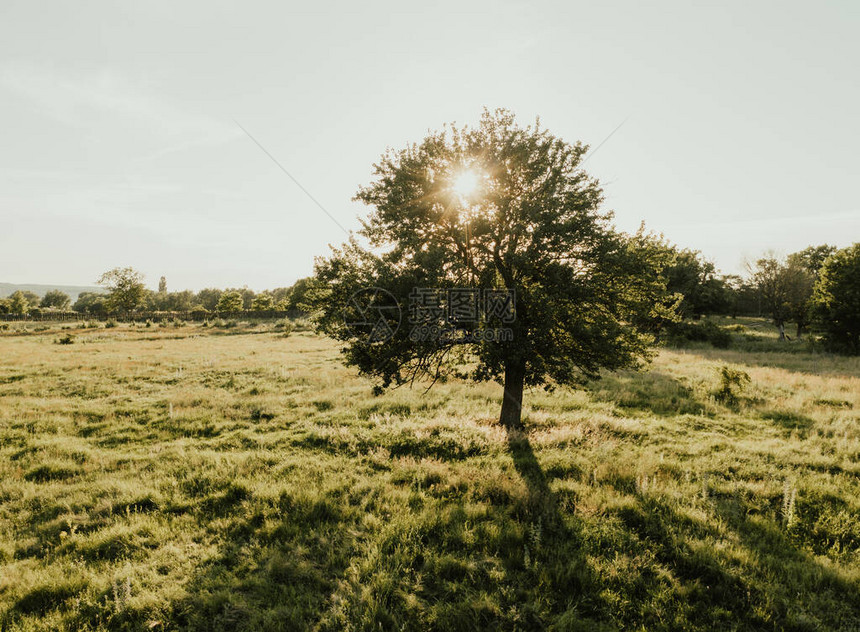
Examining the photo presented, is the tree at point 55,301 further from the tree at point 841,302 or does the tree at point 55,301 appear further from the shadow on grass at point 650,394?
the tree at point 841,302

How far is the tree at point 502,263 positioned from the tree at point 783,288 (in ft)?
163

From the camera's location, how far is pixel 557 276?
1046 centimetres

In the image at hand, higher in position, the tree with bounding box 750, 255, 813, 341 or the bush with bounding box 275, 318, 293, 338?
the tree with bounding box 750, 255, 813, 341

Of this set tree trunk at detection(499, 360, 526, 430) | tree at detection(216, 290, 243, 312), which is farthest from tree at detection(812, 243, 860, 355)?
tree at detection(216, 290, 243, 312)

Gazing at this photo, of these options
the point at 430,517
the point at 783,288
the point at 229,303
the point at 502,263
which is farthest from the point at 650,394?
the point at 229,303

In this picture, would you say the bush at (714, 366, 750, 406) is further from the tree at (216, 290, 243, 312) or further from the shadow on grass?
the tree at (216, 290, 243, 312)

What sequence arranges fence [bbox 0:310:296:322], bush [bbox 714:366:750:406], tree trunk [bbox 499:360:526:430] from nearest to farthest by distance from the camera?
tree trunk [bbox 499:360:526:430] → bush [bbox 714:366:750:406] → fence [bbox 0:310:296:322]

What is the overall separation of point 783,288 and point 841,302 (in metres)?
15.1

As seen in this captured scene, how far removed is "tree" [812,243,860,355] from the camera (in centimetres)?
3291

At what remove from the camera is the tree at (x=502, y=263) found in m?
10.3

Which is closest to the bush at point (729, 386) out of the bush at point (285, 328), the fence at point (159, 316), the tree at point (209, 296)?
the bush at point (285, 328)

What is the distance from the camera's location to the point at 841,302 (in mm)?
33281

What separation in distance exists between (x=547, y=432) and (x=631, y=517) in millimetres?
5208

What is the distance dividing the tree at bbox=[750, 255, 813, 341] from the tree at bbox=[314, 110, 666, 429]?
49.6 meters
